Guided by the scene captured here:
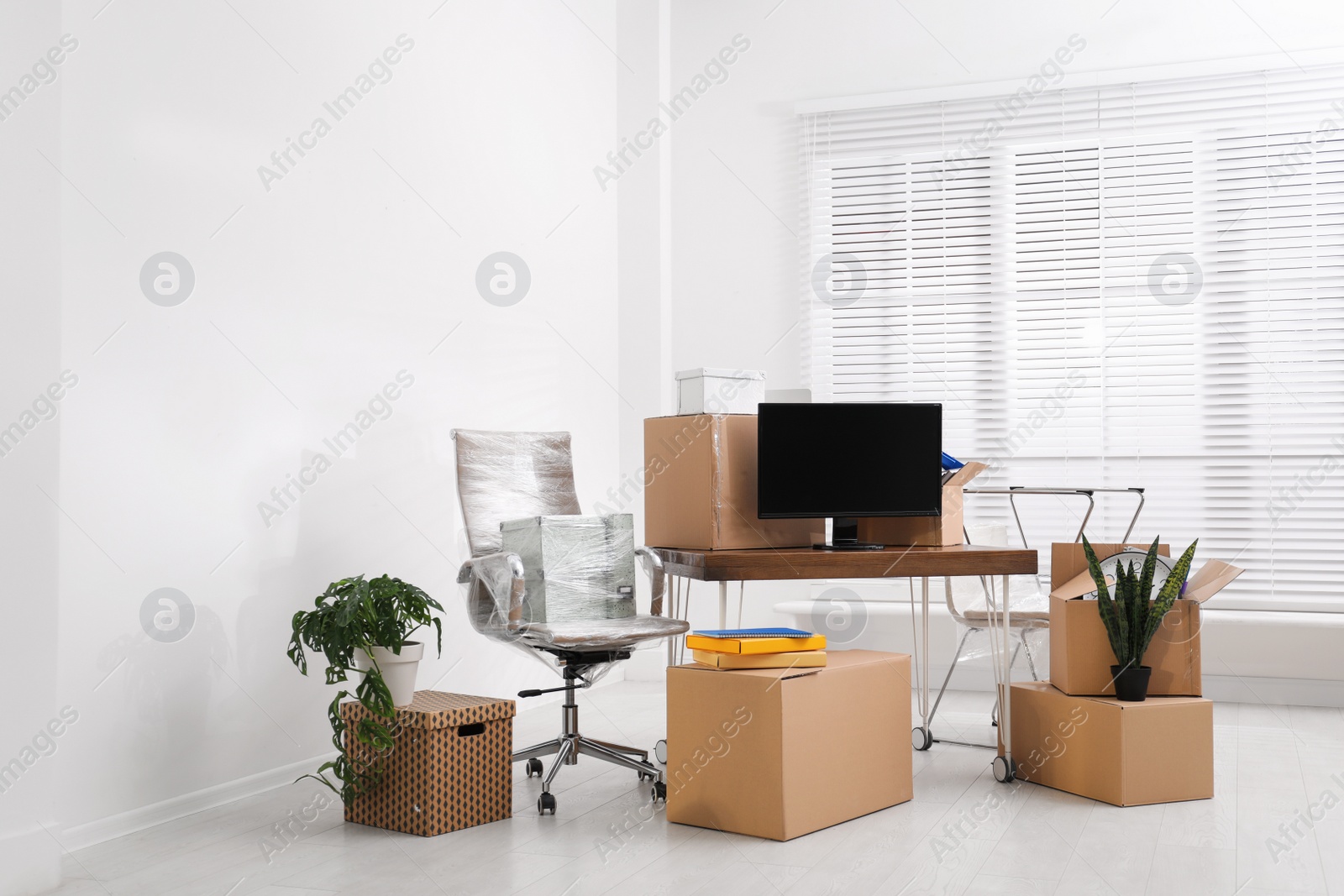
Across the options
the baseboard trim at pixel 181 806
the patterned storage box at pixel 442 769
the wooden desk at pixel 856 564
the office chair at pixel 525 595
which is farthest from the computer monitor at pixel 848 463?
the baseboard trim at pixel 181 806

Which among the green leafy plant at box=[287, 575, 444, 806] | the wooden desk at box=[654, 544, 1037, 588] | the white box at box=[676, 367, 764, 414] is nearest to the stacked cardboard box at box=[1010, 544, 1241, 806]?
the wooden desk at box=[654, 544, 1037, 588]

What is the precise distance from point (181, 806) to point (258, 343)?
130cm

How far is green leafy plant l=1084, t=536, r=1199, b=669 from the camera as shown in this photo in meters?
2.96

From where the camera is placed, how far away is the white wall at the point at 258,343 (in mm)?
2705

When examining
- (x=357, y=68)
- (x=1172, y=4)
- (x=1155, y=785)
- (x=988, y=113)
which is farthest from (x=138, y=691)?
(x=1172, y=4)

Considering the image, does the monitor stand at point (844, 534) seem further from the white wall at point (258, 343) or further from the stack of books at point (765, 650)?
the white wall at point (258, 343)

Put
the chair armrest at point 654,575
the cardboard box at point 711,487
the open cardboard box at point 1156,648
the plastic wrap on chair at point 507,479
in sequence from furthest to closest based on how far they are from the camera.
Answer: the plastic wrap on chair at point 507,479, the chair armrest at point 654,575, the cardboard box at point 711,487, the open cardboard box at point 1156,648

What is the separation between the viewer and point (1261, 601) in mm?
4695

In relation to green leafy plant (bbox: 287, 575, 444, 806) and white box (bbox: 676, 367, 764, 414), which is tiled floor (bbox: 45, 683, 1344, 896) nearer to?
green leafy plant (bbox: 287, 575, 444, 806)

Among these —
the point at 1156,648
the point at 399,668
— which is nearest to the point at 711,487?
the point at 399,668

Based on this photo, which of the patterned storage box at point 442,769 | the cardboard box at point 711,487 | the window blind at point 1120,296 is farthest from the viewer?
the window blind at point 1120,296

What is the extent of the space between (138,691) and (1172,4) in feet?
16.1

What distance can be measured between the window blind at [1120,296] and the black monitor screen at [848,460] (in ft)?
6.21

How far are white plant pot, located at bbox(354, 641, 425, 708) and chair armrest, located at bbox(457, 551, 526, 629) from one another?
0.30 metres
